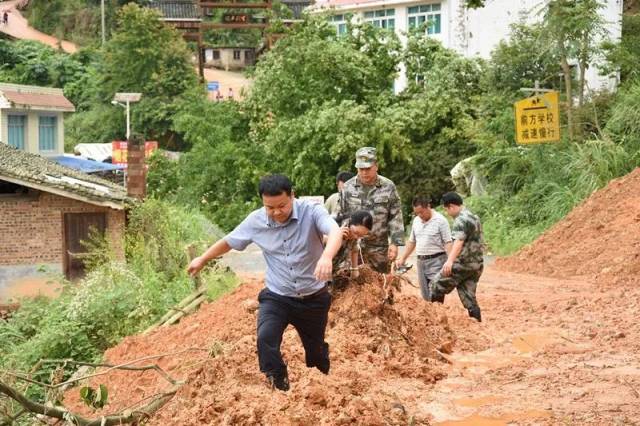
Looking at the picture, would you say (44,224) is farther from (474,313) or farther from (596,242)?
(474,313)

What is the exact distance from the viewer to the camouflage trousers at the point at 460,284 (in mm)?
11891

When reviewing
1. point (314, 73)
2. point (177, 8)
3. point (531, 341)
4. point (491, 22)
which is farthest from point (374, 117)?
point (177, 8)

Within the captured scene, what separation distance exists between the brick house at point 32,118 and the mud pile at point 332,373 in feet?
104

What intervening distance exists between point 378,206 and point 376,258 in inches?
19.5

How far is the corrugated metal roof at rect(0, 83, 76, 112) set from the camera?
43688 mm

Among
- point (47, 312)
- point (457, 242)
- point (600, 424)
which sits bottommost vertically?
point (47, 312)

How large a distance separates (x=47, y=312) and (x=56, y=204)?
7.52 m

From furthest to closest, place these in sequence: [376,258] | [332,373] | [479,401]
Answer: [376,258]
[332,373]
[479,401]

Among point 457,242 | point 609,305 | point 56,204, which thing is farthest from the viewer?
point 56,204

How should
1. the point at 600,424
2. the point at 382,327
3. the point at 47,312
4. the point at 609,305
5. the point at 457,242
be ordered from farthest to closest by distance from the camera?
the point at 47,312 < the point at 609,305 < the point at 457,242 < the point at 382,327 < the point at 600,424

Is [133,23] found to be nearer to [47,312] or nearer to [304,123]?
[304,123]

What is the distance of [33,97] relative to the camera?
45.6 metres

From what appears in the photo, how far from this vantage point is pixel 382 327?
411 inches

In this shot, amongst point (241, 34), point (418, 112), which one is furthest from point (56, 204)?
point (241, 34)
